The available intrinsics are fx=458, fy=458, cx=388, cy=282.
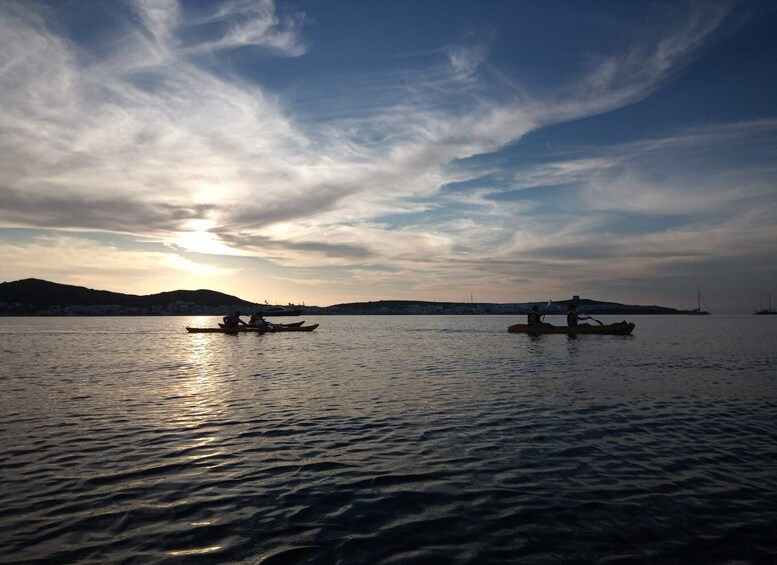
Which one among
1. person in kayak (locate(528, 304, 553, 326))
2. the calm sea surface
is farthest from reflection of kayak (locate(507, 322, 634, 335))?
the calm sea surface

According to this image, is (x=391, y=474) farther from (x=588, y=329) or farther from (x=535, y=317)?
(x=535, y=317)

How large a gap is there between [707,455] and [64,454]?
18.0m

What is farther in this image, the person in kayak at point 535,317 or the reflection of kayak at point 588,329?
the person in kayak at point 535,317

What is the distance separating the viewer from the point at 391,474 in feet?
36.7

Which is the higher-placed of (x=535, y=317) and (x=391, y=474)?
(x=535, y=317)

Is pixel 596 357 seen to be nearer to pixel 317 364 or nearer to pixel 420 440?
pixel 317 364

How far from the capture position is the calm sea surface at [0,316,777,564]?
766 centimetres

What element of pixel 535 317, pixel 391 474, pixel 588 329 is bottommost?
pixel 391 474

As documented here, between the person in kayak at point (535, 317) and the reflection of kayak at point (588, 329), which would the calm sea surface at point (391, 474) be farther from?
the person in kayak at point (535, 317)

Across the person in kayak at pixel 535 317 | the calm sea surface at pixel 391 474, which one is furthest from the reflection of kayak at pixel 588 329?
the calm sea surface at pixel 391 474

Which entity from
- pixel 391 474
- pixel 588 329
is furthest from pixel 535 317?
pixel 391 474

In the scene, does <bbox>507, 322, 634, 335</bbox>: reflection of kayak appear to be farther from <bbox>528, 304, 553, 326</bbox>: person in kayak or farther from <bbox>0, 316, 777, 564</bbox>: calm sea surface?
<bbox>0, 316, 777, 564</bbox>: calm sea surface

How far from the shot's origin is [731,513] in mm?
8883

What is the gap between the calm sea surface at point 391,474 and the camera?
Answer: 766 cm
